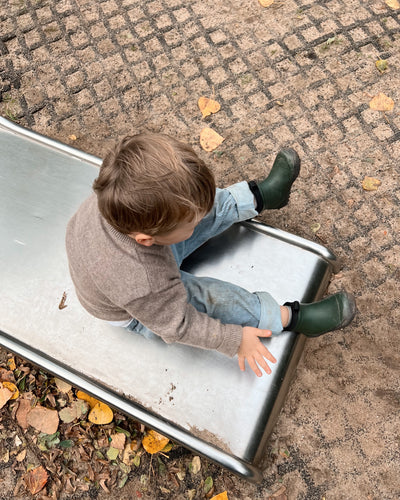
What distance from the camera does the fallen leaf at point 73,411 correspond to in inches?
57.1

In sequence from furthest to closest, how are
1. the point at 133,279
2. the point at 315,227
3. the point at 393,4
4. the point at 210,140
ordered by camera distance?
1. the point at 393,4
2. the point at 210,140
3. the point at 315,227
4. the point at 133,279

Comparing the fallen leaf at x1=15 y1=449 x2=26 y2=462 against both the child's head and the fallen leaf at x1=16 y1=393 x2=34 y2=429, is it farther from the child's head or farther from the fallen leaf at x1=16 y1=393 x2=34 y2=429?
the child's head

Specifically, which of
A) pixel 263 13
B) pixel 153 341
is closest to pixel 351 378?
pixel 153 341

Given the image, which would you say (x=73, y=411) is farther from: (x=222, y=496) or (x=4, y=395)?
(x=222, y=496)

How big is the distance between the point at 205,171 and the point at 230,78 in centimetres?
110

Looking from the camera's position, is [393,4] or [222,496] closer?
[222,496]

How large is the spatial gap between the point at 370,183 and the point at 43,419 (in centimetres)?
135

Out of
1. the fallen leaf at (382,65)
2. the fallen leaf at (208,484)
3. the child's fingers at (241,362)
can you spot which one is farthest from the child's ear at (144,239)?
the fallen leaf at (382,65)

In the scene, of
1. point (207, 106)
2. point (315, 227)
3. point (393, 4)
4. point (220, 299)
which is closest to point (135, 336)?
point (220, 299)

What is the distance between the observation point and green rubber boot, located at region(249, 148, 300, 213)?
4.73 ft

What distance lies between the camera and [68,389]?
4.84 ft

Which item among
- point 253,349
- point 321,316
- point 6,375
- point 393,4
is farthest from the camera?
point 393,4

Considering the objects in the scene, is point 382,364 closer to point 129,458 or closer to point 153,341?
point 153,341

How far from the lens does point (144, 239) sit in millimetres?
932
